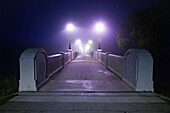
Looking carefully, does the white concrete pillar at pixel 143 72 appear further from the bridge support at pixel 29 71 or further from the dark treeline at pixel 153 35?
the dark treeline at pixel 153 35

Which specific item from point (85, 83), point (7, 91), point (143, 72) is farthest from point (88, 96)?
point (7, 91)

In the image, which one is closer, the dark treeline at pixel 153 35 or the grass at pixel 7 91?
the grass at pixel 7 91

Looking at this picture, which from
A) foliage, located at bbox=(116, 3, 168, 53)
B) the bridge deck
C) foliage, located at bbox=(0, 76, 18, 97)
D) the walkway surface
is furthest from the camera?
foliage, located at bbox=(116, 3, 168, 53)

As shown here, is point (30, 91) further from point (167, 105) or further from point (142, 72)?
point (167, 105)

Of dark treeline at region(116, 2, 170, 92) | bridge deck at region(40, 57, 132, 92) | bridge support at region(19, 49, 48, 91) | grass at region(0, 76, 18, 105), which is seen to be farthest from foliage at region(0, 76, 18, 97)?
dark treeline at region(116, 2, 170, 92)

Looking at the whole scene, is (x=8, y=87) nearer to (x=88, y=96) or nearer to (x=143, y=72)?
(x=88, y=96)

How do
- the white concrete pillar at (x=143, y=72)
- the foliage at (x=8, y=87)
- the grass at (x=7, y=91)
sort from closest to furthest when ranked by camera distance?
the grass at (x=7, y=91), the white concrete pillar at (x=143, y=72), the foliage at (x=8, y=87)

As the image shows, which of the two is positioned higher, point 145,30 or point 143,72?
point 145,30

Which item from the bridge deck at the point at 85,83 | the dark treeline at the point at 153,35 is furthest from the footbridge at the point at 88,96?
the dark treeline at the point at 153,35

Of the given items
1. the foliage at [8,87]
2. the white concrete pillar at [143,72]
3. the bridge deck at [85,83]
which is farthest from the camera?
the foliage at [8,87]

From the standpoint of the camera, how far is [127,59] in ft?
22.2

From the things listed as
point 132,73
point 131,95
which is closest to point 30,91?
point 131,95

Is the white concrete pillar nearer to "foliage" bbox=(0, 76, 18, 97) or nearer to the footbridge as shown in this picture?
the footbridge

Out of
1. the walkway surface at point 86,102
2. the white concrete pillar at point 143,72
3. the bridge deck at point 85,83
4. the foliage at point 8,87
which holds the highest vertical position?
the white concrete pillar at point 143,72
